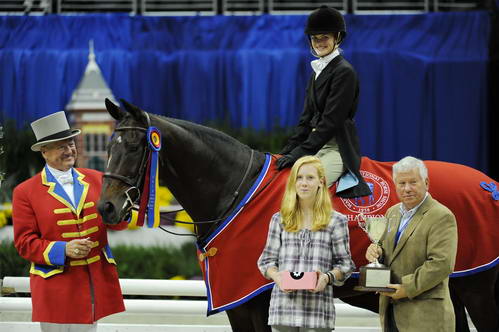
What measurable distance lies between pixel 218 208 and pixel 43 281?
961 mm

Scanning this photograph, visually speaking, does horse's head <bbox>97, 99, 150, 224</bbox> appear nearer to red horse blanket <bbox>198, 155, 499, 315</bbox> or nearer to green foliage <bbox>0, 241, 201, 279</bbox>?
red horse blanket <bbox>198, 155, 499, 315</bbox>

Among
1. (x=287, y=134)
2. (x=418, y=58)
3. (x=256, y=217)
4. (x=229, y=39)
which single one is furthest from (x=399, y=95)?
(x=256, y=217)

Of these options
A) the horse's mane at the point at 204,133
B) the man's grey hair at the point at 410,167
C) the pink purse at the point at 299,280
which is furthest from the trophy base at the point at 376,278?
the horse's mane at the point at 204,133

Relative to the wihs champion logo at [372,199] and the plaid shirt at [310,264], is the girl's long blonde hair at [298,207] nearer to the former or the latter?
the plaid shirt at [310,264]

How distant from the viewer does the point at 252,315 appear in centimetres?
362

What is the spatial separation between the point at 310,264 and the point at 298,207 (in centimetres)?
26

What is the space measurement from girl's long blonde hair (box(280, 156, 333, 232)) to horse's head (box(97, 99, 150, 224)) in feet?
2.61

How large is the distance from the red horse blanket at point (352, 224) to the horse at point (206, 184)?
2 cm

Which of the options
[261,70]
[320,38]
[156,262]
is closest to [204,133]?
[320,38]

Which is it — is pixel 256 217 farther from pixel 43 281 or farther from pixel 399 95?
pixel 399 95

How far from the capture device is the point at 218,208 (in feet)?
12.3

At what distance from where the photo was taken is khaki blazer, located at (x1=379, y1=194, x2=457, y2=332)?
3.02 m

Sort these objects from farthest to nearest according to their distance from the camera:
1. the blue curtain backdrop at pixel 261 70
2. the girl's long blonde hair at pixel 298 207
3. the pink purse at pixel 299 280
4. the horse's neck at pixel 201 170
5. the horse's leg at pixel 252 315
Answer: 1. the blue curtain backdrop at pixel 261 70
2. the horse's neck at pixel 201 170
3. the horse's leg at pixel 252 315
4. the girl's long blonde hair at pixel 298 207
5. the pink purse at pixel 299 280

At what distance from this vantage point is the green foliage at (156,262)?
8.12 m
